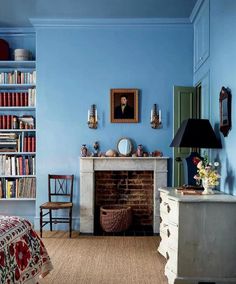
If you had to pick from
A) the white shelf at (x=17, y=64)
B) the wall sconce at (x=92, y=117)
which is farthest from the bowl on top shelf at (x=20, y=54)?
the wall sconce at (x=92, y=117)

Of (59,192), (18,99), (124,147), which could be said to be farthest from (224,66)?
(18,99)

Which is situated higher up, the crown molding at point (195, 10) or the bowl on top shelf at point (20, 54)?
the crown molding at point (195, 10)

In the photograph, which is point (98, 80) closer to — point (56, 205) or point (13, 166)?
point (13, 166)

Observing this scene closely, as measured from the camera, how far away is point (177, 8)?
5.06 metres

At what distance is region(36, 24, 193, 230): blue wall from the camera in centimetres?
555

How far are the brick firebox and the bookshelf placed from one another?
1.03m

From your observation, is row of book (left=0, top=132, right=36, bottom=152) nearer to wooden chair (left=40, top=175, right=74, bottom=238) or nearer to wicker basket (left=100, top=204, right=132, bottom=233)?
wooden chair (left=40, top=175, right=74, bottom=238)

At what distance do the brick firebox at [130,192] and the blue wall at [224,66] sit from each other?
165cm

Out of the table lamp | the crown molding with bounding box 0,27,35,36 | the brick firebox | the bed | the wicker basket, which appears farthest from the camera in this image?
the crown molding with bounding box 0,27,35,36

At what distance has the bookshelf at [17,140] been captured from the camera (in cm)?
559

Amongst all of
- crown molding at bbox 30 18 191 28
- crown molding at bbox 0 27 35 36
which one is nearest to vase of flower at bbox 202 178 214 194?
crown molding at bbox 30 18 191 28

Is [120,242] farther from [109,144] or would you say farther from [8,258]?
[8,258]

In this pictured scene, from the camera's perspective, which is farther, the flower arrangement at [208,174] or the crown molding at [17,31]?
the crown molding at [17,31]

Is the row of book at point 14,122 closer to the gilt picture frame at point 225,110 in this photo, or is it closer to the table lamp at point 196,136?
the table lamp at point 196,136
